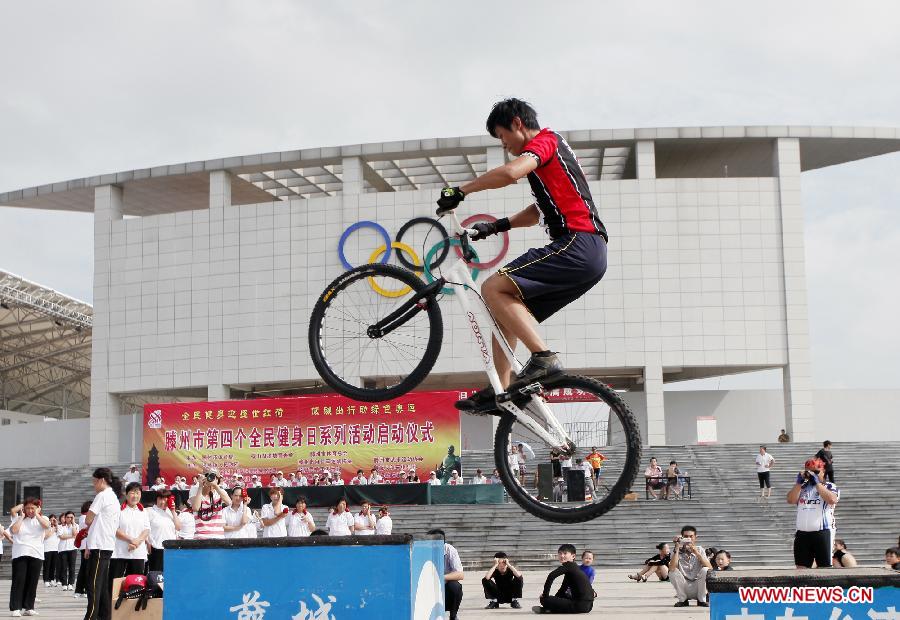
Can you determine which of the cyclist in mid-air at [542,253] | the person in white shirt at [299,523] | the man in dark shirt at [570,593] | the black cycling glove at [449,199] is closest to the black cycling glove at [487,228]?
the cyclist in mid-air at [542,253]

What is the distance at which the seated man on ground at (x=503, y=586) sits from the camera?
17.0 metres

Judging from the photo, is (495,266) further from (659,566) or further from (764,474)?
(659,566)

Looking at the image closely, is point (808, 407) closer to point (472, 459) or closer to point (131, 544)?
point (472, 459)

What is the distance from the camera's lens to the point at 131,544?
1266cm

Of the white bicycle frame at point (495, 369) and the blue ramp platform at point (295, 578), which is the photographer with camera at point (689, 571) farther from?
the white bicycle frame at point (495, 369)

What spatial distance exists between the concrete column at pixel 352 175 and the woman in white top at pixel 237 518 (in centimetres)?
3042

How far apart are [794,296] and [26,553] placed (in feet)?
118

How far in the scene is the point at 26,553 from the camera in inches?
612

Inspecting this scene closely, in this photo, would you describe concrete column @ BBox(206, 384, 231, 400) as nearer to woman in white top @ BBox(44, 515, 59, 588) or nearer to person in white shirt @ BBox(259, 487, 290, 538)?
woman in white top @ BBox(44, 515, 59, 588)

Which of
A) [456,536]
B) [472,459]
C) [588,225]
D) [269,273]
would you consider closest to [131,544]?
[588,225]

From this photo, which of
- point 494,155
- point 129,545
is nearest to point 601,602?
point 129,545

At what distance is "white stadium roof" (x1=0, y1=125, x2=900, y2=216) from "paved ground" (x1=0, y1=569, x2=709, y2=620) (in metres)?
24.4

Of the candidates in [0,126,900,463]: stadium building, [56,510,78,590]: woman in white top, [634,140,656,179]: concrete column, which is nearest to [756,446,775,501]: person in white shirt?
[0,126,900,463]: stadium building

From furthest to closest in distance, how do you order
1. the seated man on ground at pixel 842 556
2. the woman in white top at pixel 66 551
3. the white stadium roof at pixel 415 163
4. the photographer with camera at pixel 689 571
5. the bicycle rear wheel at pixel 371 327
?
the white stadium roof at pixel 415 163, the woman in white top at pixel 66 551, the photographer with camera at pixel 689 571, the seated man on ground at pixel 842 556, the bicycle rear wheel at pixel 371 327
